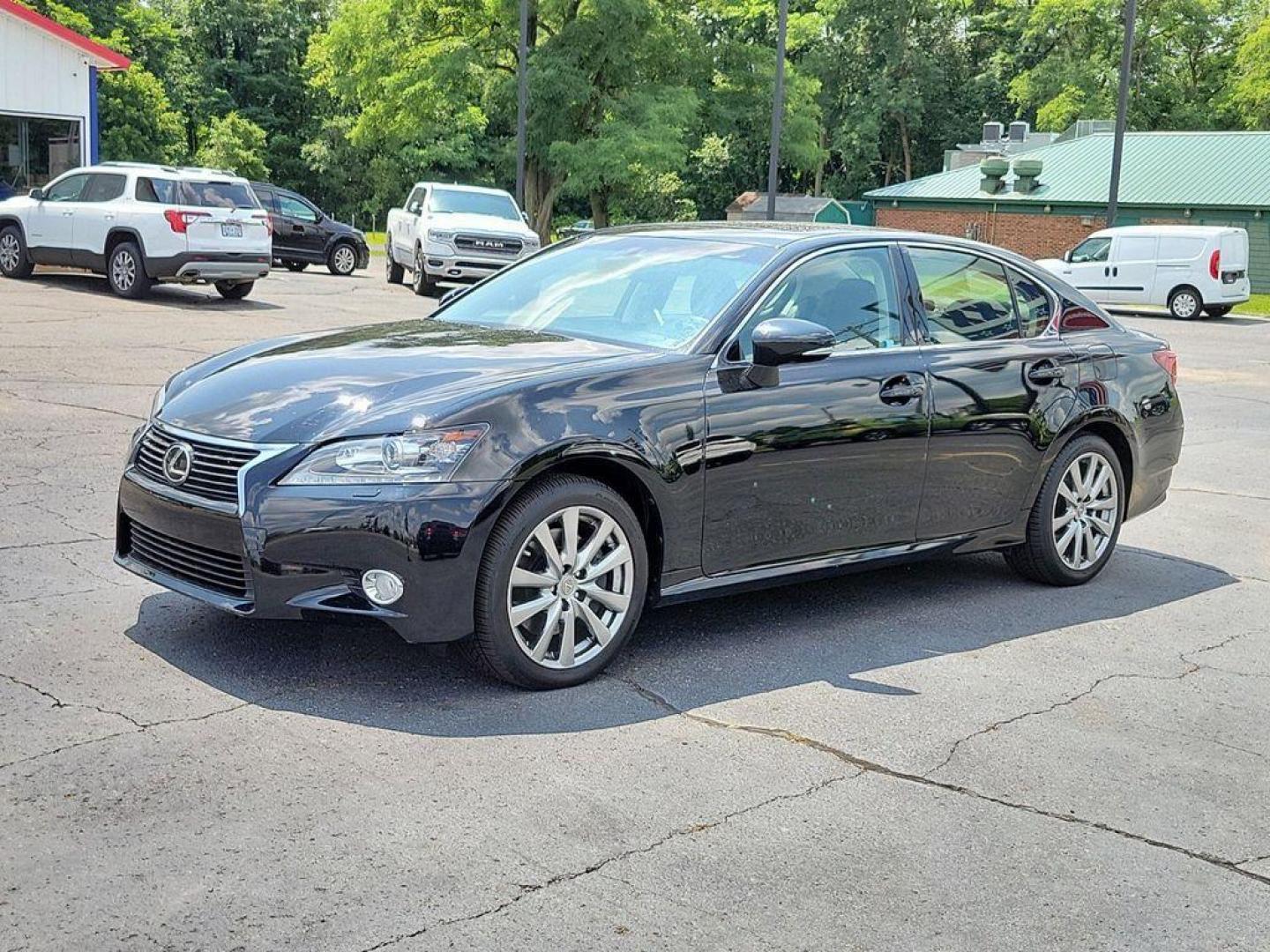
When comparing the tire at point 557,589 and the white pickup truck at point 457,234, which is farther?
the white pickup truck at point 457,234

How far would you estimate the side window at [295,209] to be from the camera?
29.4 metres

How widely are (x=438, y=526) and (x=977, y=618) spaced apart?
8.94ft

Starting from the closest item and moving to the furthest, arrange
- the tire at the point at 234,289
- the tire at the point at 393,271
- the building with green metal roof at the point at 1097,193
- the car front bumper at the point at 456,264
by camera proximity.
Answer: the tire at the point at 234,289 → the car front bumper at the point at 456,264 → the tire at the point at 393,271 → the building with green metal roof at the point at 1097,193

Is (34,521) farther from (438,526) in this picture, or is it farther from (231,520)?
(438,526)

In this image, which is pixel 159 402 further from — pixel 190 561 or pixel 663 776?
pixel 663 776

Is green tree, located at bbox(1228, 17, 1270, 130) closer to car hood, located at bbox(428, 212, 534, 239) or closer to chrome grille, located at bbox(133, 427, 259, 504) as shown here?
car hood, located at bbox(428, 212, 534, 239)

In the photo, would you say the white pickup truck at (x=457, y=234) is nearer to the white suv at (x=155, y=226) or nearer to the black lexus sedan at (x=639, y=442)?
the white suv at (x=155, y=226)

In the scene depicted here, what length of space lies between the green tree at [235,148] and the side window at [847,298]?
5245 cm

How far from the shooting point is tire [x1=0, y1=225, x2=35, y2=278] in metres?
21.0

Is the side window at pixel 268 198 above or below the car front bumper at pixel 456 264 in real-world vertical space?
above

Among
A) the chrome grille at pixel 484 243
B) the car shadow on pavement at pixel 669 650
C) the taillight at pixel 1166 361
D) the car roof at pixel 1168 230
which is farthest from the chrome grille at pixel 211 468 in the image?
the car roof at pixel 1168 230

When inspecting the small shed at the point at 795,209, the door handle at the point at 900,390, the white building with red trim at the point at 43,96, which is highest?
the white building with red trim at the point at 43,96

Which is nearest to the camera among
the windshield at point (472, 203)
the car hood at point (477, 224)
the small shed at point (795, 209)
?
the car hood at point (477, 224)

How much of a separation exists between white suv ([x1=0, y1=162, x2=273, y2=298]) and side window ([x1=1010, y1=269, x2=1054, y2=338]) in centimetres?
1389
